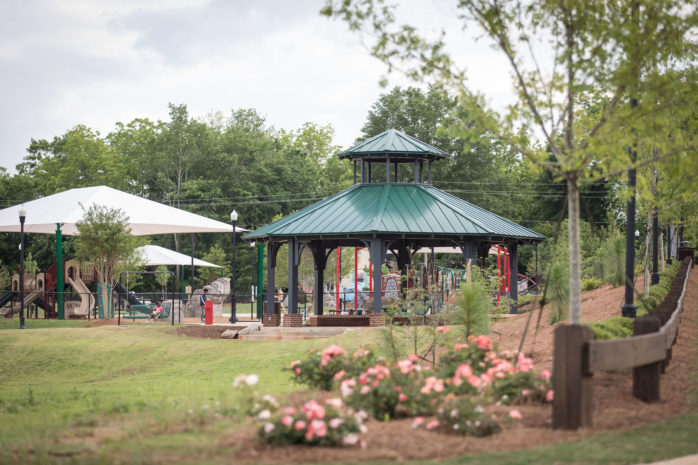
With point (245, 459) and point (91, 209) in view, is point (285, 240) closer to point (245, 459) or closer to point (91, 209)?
point (91, 209)

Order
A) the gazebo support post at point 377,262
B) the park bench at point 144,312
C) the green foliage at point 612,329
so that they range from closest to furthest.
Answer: the green foliage at point 612,329 → the gazebo support post at point 377,262 → the park bench at point 144,312

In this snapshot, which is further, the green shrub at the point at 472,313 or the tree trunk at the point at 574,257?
the green shrub at the point at 472,313

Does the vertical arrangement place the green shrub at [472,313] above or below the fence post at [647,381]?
above

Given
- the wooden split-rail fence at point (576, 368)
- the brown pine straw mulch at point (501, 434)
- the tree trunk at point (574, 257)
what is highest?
the tree trunk at point (574, 257)

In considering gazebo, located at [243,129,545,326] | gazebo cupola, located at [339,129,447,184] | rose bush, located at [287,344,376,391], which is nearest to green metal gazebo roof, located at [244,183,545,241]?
gazebo, located at [243,129,545,326]

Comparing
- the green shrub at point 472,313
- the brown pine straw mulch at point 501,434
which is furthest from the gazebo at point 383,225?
the brown pine straw mulch at point 501,434

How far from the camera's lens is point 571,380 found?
683 centimetres

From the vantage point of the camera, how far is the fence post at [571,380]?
22.4ft

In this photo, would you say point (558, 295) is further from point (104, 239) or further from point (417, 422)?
point (104, 239)

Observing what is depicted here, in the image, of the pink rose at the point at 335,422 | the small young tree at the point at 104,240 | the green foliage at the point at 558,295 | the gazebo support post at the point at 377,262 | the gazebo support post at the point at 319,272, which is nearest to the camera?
the pink rose at the point at 335,422

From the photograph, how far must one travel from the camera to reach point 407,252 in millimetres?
26391

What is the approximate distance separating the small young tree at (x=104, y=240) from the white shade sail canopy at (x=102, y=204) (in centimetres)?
63

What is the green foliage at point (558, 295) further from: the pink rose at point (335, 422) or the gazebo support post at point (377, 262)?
the pink rose at point (335, 422)

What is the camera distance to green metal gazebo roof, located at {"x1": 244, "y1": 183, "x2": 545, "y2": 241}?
22000 mm
